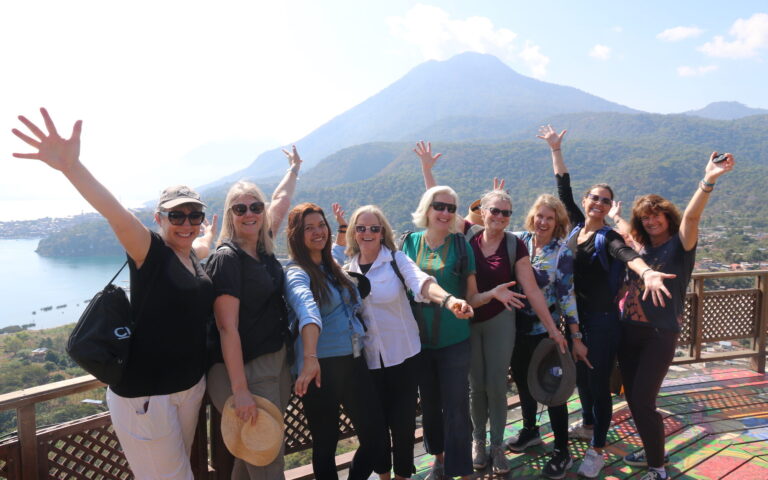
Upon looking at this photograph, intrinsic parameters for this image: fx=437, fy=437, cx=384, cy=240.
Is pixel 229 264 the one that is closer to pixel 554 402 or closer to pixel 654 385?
pixel 554 402

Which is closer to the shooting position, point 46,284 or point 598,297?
point 598,297

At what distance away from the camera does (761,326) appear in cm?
502

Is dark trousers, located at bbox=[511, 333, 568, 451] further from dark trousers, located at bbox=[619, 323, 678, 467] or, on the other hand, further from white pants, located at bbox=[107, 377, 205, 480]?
white pants, located at bbox=[107, 377, 205, 480]

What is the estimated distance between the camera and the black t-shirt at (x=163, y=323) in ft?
5.54

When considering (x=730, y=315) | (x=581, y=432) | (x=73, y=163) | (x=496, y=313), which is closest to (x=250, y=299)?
(x=73, y=163)

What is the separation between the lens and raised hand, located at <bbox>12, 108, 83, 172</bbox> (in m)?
1.44

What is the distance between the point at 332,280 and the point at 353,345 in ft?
1.14

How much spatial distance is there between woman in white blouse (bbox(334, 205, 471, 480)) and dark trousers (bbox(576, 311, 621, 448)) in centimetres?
115

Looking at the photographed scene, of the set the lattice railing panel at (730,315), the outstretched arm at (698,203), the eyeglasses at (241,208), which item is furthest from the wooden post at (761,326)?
the eyeglasses at (241,208)

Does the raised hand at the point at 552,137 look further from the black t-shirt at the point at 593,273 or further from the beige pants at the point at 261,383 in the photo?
the beige pants at the point at 261,383

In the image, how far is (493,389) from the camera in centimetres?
270

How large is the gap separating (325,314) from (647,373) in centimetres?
196

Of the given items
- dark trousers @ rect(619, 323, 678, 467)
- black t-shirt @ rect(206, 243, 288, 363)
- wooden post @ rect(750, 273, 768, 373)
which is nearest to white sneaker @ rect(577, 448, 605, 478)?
dark trousers @ rect(619, 323, 678, 467)

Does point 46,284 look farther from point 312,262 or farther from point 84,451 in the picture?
point 312,262
